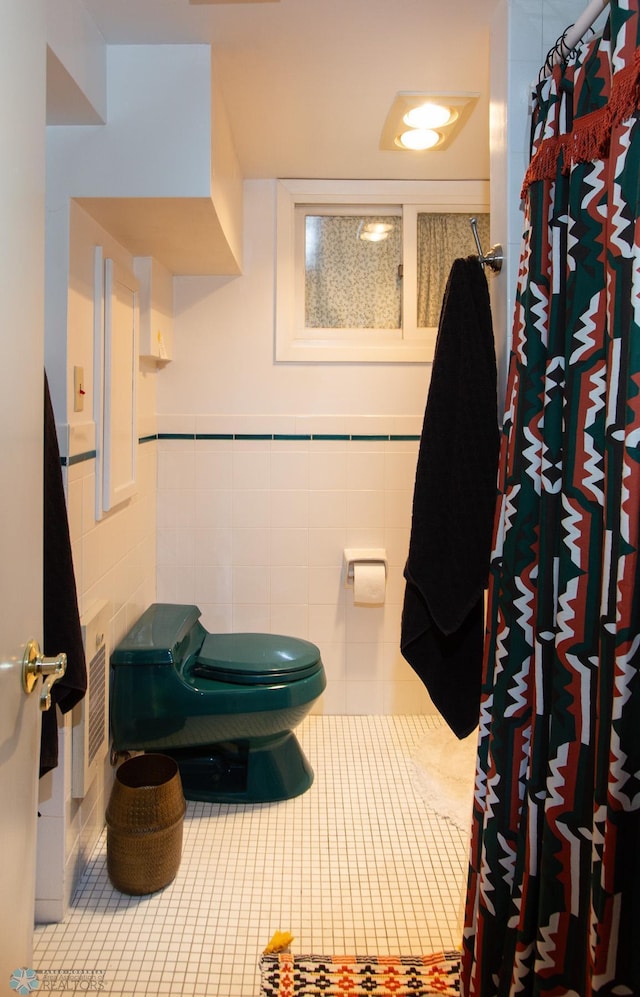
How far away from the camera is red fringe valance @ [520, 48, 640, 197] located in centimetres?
102

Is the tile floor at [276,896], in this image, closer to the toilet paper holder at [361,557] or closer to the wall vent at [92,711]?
the wall vent at [92,711]

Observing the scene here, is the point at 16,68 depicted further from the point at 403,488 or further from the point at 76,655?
the point at 403,488

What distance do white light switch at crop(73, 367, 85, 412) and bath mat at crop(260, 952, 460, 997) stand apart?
148cm

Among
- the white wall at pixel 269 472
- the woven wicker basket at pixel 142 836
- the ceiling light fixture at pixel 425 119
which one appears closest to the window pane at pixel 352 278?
the white wall at pixel 269 472

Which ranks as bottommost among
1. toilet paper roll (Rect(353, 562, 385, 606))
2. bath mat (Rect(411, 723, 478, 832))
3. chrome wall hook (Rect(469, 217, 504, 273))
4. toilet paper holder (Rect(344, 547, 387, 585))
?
bath mat (Rect(411, 723, 478, 832))

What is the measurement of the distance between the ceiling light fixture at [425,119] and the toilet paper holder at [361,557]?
1514 millimetres

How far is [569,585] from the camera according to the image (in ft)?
3.80

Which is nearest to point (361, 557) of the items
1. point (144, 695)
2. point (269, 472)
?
point (269, 472)

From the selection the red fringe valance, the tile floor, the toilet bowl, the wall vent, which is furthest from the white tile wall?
the red fringe valance

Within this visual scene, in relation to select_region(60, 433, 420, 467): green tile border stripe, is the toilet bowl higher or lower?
lower

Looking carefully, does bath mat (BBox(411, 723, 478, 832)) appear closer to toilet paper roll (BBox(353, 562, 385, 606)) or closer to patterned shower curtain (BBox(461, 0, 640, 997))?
toilet paper roll (BBox(353, 562, 385, 606))

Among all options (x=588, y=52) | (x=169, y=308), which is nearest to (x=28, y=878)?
(x=588, y=52)

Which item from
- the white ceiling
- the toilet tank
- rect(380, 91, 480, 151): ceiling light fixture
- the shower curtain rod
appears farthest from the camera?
the toilet tank

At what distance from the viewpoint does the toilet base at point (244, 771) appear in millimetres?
2490
